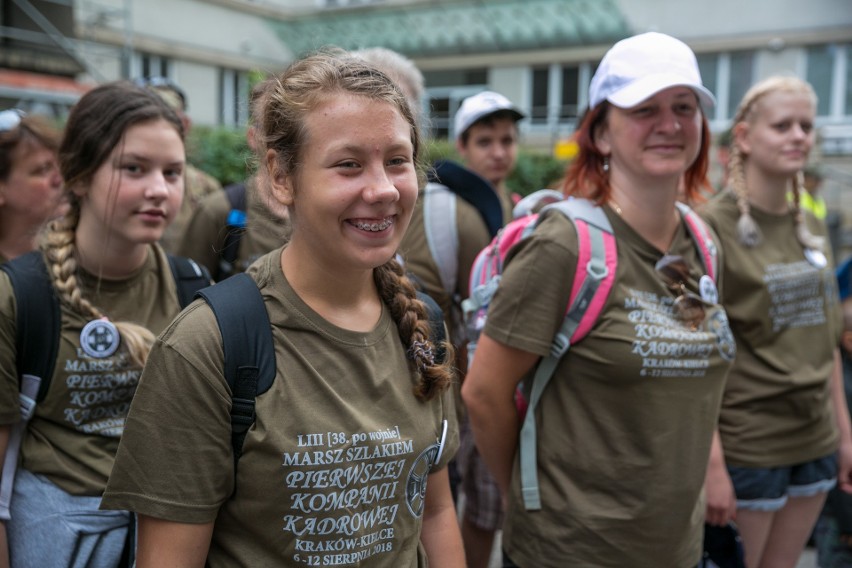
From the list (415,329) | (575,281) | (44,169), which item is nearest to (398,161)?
(415,329)

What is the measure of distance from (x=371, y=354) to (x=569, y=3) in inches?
949

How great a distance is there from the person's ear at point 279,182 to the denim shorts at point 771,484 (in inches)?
89.0

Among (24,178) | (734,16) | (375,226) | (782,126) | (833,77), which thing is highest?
(734,16)

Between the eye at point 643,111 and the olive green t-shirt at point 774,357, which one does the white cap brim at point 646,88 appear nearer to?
the eye at point 643,111

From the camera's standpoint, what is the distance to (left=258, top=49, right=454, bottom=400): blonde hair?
165cm

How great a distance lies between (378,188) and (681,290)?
121 centimetres

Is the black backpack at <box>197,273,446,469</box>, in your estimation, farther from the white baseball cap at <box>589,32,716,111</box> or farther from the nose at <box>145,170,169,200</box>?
the white baseball cap at <box>589,32,716,111</box>

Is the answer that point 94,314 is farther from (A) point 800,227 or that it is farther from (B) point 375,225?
(A) point 800,227

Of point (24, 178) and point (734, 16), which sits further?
point (734, 16)

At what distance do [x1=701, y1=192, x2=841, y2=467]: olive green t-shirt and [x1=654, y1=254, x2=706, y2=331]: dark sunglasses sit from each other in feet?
2.51

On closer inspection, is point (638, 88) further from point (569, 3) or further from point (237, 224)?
point (569, 3)

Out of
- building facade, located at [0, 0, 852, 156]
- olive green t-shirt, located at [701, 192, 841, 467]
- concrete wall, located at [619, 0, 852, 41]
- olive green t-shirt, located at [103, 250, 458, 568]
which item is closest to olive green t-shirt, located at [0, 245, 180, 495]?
olive green t-shirt, located at [103, 250, 458, 568]

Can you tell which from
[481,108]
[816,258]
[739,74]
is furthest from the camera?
[739,74]

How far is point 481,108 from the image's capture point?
4.41m
